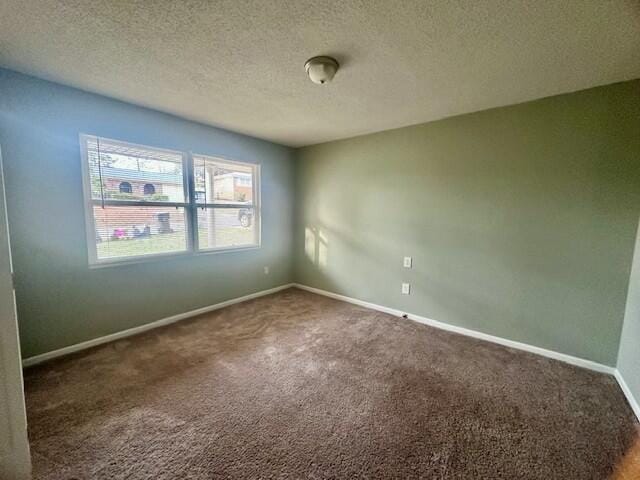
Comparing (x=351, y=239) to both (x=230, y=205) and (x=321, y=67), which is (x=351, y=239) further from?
(x=321, y=67)

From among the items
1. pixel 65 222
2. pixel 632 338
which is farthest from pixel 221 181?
pixel 632 338

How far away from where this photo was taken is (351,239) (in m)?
3.64

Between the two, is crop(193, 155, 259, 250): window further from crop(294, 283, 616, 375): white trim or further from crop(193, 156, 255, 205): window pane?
crop(294, 283, 616, 375): white trim

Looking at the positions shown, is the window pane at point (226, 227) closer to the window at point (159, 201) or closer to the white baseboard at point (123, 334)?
the window at point (159, 201)

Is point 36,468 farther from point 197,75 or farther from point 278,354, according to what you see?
point 197,75

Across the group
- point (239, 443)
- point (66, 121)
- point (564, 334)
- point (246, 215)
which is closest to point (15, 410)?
point (239, 443)

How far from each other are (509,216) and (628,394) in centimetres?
152

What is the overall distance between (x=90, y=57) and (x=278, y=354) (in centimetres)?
262

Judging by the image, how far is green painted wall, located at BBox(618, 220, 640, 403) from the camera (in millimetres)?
1797

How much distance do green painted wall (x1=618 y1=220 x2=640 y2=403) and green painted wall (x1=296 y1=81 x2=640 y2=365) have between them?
0.07 metres

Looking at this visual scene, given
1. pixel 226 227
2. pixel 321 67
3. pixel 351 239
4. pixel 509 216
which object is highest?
pixel 321 67

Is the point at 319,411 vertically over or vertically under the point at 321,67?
under

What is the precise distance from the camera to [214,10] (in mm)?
1332

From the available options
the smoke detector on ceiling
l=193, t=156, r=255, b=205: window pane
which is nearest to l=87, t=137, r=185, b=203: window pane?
l=193, t=156, r=255, b=205: window pane
